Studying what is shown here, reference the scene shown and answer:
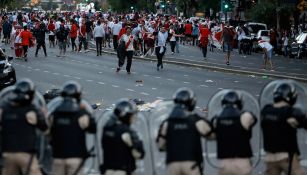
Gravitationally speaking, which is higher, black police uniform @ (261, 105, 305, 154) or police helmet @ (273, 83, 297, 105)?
police helmet @ (273, 83, 297, 105)

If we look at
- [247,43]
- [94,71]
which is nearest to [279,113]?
[94,71]

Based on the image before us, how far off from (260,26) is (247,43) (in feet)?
24.1

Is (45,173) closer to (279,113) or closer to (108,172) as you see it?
(108,172)

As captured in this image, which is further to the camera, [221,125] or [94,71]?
[94,71]

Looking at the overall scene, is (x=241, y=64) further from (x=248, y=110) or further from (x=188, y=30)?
(x=248, y=110)

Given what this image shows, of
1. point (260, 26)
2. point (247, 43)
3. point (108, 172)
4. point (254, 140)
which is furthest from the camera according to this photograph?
point (260, 26)

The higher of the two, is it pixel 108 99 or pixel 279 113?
pixel 279 113

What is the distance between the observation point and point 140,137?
384 inches

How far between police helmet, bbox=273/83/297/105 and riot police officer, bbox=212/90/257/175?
1.68ft

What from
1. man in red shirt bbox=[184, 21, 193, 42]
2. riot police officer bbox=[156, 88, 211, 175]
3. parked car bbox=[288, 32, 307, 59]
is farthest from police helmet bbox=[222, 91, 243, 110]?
man in red shirt bbox=[184, 21, 193, 42]

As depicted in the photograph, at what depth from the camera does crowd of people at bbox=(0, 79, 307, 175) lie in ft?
30.7

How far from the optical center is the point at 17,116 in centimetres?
962

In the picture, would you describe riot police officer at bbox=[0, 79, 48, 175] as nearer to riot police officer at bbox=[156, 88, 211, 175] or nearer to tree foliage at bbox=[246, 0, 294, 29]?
riot police officer at bbox=[156, 88, 211, 175]

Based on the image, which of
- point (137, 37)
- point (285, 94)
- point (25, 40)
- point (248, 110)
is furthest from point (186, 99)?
point (137, 37)
